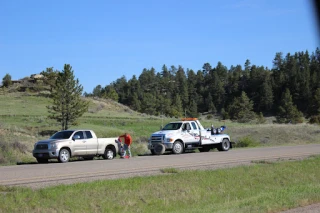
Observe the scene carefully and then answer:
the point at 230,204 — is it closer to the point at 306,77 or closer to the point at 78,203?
the point at 78,203

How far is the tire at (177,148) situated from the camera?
27.3m

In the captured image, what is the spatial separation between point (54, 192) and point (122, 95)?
16099cm

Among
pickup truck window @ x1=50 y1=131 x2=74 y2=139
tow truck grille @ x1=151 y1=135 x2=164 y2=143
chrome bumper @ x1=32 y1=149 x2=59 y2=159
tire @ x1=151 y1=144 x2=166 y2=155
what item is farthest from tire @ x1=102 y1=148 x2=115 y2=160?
tow truck grille @ x1=151 y1=135 x2=164 y2=143

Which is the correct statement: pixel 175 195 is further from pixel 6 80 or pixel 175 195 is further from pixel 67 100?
pixel 6 80

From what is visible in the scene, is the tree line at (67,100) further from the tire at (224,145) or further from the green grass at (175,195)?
the green grass at (175,195)

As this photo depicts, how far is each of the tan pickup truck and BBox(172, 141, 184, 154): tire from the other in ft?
12.9

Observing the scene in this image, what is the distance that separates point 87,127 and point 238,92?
104 meters

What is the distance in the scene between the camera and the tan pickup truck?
72.7ft

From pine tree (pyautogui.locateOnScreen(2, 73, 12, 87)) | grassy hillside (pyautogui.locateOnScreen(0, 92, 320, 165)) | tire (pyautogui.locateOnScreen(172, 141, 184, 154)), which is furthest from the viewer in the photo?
pine tree (pyautogui.locateOnScreen(2, 73, 12, 87))

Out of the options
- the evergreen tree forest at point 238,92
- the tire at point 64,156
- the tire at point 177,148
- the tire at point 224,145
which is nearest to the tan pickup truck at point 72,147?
the tire at point 64,156

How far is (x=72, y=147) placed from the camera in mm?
22891

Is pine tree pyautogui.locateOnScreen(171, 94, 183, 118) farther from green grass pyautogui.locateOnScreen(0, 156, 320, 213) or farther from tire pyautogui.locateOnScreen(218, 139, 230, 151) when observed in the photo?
green grass pyautogui.locateOnScreen(0, 156, 320, 213)

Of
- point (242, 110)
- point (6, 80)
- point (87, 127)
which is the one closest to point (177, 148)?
point (87, 127)

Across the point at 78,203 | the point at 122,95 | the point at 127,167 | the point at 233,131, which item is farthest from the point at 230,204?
the point at 122,95
